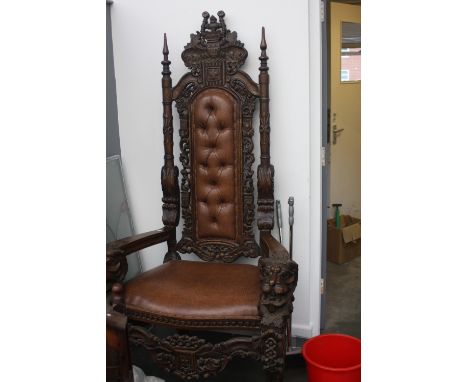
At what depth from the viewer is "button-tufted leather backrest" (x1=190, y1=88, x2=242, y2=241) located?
2.10m

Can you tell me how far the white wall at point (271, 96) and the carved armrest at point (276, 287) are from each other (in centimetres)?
65

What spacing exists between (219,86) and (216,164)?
1.20 ft

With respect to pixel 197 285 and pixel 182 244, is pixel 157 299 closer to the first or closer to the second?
pixel 197 285

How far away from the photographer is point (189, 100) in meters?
2.15

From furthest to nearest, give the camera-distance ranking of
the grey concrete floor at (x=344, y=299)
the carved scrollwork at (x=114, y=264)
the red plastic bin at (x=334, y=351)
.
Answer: the grey concrete floor at (x=344, y=299) → the red plastic bin at (x=334, y=351) → the carved scrollwork at (x=114, y=264)

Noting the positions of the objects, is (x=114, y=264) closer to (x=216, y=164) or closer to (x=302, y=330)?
(x=216, y=164)

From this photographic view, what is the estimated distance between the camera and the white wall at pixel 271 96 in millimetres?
2158

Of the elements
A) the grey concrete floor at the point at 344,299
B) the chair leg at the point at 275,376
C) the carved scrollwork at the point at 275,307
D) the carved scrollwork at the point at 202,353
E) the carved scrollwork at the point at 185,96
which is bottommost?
the grey concrete floor at the point at 344,299

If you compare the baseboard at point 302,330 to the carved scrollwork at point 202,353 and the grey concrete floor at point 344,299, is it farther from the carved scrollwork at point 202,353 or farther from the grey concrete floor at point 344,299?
the carved scrollwork at point 202,353

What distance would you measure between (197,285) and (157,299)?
0.17 meters

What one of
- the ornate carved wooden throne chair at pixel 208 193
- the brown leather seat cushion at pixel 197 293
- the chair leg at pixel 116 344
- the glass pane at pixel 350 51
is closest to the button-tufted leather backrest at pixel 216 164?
the ornate carved wooden throne chair at pixel 208 193

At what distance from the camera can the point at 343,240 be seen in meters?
3.78

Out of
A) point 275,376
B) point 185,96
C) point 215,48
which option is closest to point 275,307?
point 275,376
